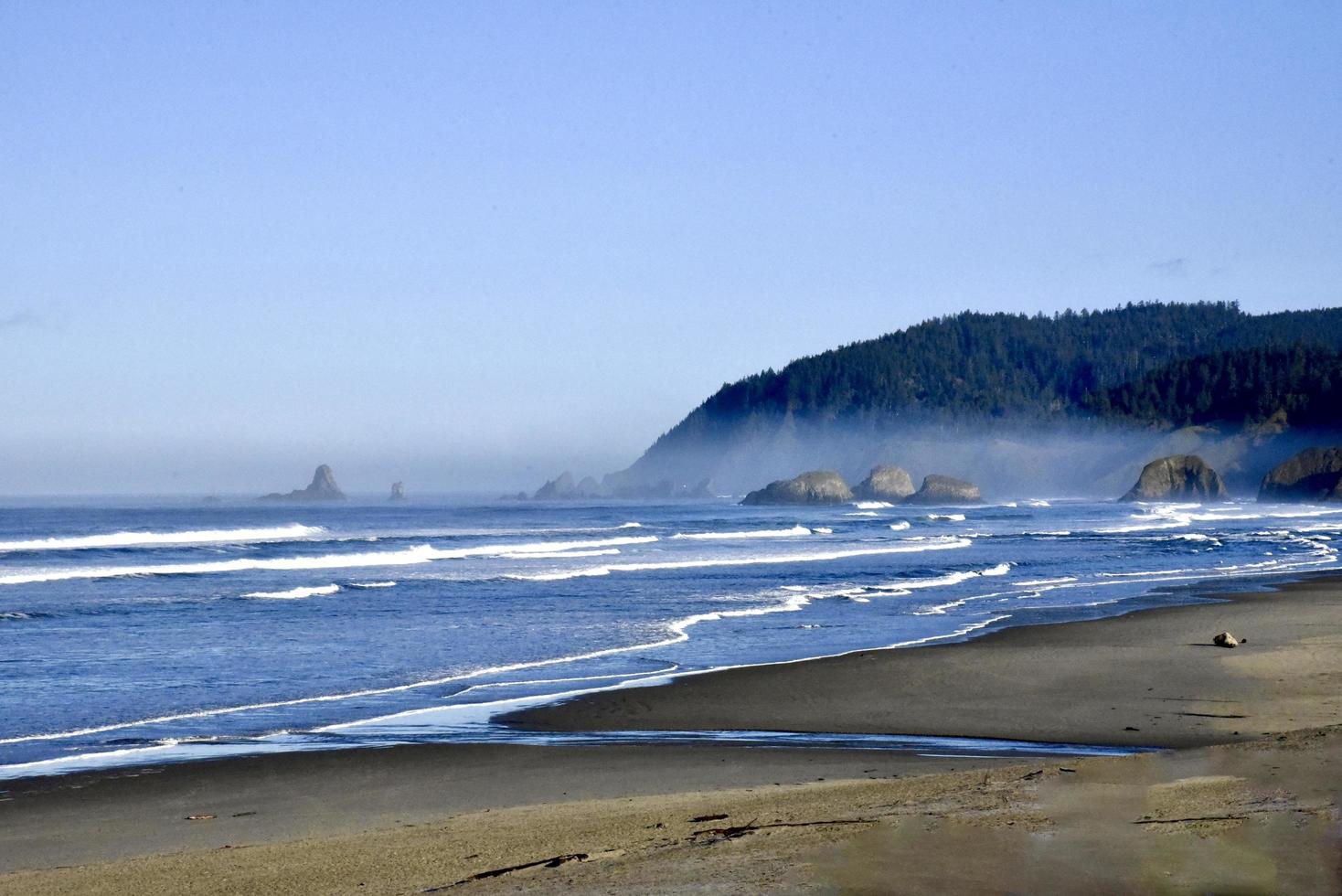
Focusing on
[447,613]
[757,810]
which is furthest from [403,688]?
[447,613]

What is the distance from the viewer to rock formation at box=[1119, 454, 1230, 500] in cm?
12156

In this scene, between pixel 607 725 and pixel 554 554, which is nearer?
pixel 607 725

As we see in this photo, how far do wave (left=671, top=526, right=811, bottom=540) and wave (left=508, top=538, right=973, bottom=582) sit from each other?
437 inches

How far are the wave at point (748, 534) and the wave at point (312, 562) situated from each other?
8073 mm

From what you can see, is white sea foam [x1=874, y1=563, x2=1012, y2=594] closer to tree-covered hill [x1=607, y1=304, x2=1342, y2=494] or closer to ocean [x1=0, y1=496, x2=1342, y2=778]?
ocean [x1=0, y1=496, x2=1342, y2=778]

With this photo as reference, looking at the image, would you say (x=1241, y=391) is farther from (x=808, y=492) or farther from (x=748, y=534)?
(x=748, y=534)

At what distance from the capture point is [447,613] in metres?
25.0

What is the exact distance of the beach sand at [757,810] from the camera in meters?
Result: 6.31

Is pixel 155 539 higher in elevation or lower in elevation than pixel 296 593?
higher

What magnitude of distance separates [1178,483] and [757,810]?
123746 millimetres

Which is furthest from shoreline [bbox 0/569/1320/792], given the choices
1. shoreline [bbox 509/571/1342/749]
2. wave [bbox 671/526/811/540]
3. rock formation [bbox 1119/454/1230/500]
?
rock formation [bbox 1119/454/1230/500]

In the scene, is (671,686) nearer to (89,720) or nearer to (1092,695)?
(1092,695)

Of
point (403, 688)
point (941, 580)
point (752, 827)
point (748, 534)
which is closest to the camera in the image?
point (752, 827)

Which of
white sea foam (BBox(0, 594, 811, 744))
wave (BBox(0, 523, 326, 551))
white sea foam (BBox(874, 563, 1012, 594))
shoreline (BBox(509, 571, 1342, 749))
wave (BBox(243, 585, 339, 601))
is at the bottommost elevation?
white sea foam (BBox(874, 563, 1012, 594))
